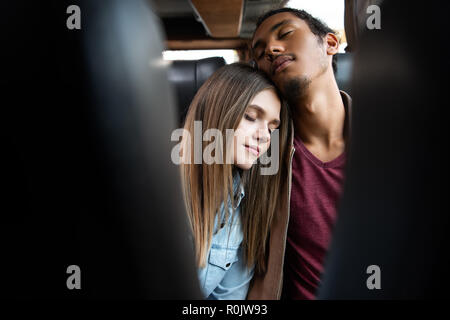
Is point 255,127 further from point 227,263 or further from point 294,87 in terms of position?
point 227,263

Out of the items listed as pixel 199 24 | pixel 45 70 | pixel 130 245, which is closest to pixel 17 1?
pixel 45 70

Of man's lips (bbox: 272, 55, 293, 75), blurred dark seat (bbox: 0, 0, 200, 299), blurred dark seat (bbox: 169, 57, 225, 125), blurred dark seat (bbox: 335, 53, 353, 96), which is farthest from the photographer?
blurred dark seat (bbox: 169, 57, 225, 125)

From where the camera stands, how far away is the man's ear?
477mm

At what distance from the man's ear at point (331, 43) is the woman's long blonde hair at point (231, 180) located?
135mm

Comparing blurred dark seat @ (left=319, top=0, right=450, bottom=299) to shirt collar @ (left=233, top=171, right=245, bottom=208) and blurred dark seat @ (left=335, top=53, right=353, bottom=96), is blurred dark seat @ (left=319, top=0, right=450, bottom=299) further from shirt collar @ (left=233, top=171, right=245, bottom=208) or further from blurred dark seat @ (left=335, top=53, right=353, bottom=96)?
blurred dark seat @ (left=335, top=53, right=353, bottom=96)

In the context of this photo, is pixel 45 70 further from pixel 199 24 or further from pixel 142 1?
pixel 199 24

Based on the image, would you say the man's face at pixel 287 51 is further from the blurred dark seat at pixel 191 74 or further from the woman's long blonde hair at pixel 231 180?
the blurred dark seat at pixel 191 74

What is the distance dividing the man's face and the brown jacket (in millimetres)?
97

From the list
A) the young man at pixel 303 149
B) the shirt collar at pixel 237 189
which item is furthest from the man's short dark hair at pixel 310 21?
the shirt collar at pixel 237 189

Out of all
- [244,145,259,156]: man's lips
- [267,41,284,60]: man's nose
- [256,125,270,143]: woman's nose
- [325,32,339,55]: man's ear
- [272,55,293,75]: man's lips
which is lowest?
[244,145,259,156]: man's lips

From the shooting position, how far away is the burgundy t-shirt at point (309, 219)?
430mm

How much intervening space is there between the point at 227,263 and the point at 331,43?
0.39m

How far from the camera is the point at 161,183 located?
181mm

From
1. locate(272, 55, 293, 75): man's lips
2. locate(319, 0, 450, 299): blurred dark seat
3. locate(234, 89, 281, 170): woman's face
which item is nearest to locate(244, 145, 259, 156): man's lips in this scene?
locate(234, 89, 281, 170): woman's face
